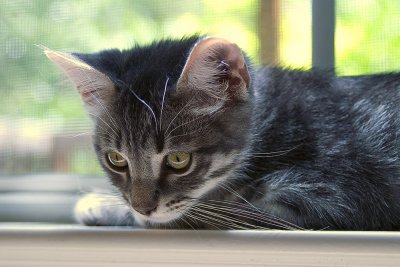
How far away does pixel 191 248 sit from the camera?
111cm

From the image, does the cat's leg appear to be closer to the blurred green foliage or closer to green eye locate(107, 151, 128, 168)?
green eye locate(107, 151, 128, 168)

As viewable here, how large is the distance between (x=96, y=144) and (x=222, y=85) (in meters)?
0.34

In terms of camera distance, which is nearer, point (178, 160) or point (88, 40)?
point (178, 160)

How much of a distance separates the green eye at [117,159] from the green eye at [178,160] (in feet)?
0.39

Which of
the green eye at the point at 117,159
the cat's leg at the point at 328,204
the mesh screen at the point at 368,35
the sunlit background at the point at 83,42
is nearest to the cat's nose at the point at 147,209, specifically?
the green eye at the point at 117,159

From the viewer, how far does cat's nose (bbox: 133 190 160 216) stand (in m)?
1.19

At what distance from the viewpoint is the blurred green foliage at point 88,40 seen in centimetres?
155

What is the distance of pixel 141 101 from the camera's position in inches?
47.9

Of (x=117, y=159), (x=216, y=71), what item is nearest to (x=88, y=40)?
(x=117, y=159)

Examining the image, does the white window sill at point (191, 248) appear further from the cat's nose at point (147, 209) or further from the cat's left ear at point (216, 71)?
the cat's left ear at point (216, 71)

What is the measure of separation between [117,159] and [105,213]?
20 centimetres

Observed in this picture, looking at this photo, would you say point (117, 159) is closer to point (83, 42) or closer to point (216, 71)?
point (216, 71)

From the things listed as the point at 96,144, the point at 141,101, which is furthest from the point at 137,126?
the point at 96,144

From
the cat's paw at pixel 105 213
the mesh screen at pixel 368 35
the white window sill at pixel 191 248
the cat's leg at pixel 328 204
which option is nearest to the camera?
Answer: the white window sill at pixel 191 248
